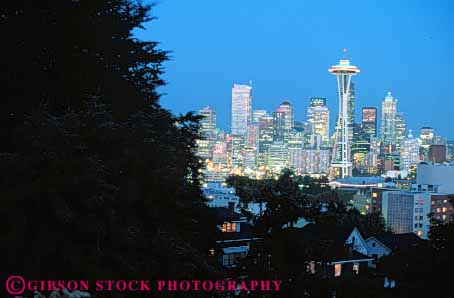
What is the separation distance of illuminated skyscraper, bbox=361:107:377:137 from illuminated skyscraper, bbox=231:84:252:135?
103 ft

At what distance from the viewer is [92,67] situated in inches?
465

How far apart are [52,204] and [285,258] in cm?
396

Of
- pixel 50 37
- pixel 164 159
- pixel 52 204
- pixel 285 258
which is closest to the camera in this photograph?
pixel 52 204

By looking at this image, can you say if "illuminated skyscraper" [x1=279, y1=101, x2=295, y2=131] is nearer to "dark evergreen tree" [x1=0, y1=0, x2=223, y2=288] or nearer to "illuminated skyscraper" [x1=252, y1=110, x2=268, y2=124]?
"illuminated skyscraper" [x1=252, y1=110, x2=268, y2=124]

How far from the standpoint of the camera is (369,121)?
195 m

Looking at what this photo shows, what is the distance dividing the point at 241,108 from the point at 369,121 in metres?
36.7

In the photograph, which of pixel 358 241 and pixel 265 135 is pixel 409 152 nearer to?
pixel 265 135

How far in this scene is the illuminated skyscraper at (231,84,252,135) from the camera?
17675cm

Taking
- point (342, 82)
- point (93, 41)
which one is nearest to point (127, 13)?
point (93, 41)

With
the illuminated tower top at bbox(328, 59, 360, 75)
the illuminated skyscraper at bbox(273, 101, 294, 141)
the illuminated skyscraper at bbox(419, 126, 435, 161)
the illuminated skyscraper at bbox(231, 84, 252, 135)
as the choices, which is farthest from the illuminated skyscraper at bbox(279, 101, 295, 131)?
the illuminated tower top at bbox(328, 59, 360, 75)

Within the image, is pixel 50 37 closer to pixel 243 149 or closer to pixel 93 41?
pixel 93 41

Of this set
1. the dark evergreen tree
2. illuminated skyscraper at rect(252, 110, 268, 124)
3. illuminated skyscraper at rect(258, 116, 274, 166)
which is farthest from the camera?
illuminated skyscraper at rect(252, 110, 268, 124)

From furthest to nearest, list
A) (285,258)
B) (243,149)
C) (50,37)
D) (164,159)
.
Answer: (243,149), (50,37), (285,258), (164,159)

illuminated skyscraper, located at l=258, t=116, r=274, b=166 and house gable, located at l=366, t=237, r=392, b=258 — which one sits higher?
illuminated skyscraper, located at l=258, t=116, r=274, b=166
